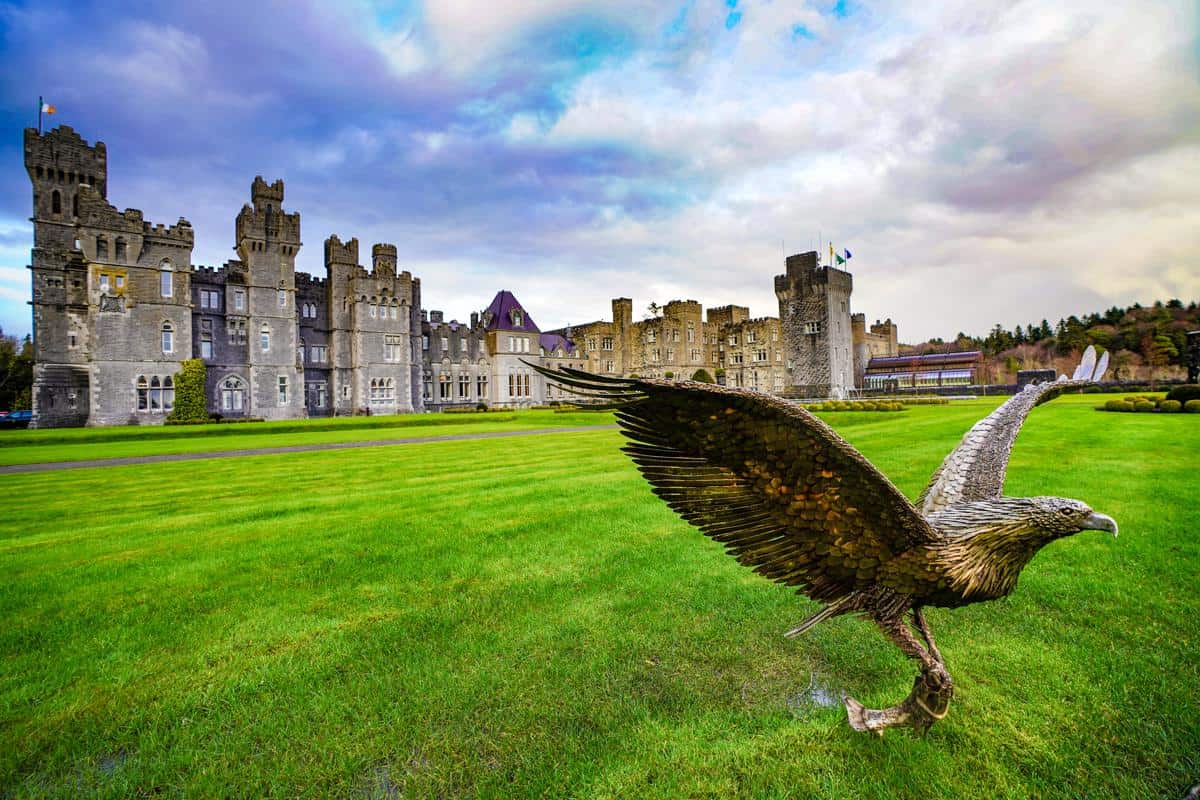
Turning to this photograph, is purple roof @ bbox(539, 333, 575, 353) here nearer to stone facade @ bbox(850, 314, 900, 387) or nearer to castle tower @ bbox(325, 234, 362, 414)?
castle tower @ bbox(325, 234, 362, 414)

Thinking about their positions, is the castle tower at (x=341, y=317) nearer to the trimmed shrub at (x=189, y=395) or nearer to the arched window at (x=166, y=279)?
the trimmed shrub at (x=189, y=395)

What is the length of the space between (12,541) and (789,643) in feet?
31.5

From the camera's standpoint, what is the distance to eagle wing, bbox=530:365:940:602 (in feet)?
8.38

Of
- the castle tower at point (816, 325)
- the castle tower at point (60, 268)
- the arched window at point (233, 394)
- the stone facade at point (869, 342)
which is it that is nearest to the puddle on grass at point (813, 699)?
the arched window at point (233, 394)

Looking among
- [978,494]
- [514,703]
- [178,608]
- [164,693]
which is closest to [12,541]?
[178,608]

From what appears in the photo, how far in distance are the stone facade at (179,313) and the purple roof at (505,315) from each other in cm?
1154

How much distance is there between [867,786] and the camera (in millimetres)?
2586

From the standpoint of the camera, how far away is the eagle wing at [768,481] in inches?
101

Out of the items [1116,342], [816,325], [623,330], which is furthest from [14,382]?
[1116,342]

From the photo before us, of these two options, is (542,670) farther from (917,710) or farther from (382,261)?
(382,261)

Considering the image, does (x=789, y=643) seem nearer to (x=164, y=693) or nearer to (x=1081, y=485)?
(x=164, y=693)

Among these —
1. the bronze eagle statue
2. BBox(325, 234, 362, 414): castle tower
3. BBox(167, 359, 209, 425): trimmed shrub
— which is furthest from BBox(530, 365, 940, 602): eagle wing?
BBox(325, 234, 362, 414): castle tower

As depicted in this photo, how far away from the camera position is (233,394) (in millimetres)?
39469

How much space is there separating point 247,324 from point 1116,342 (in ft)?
302
